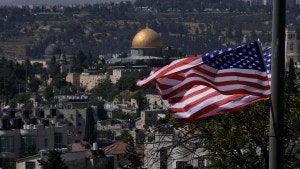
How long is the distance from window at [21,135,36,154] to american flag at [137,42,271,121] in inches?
2207

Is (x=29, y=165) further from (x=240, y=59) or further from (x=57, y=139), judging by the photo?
(x=240, y=59)

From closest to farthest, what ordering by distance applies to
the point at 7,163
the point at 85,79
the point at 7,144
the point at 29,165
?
the point at 29,165 → the point at 7,163 → the point at 7,144 → the point at 85,79

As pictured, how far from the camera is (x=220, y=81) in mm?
13703

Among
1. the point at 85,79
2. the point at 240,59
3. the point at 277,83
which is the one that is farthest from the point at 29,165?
the point at 85,79

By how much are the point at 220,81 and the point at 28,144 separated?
199 ft

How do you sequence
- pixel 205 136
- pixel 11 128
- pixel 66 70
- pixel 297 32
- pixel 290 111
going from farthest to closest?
pixel 66 70
pixel 297 32
pixel 11 128
pixel 290 111
pixel 205 136

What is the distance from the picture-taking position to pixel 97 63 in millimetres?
197750

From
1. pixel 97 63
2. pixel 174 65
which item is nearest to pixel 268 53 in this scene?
pixel 174 65

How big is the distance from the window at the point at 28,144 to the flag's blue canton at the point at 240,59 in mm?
56391

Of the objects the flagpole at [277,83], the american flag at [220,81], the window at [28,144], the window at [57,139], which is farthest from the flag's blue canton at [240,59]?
the window at [57,139]

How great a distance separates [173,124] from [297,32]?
5664 inches

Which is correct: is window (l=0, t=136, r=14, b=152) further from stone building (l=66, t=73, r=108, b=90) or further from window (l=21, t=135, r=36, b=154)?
stone building (l=66, t=73, r=108, b=90)

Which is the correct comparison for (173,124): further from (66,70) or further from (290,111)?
(66,70)

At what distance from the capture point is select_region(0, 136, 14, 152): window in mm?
71375
